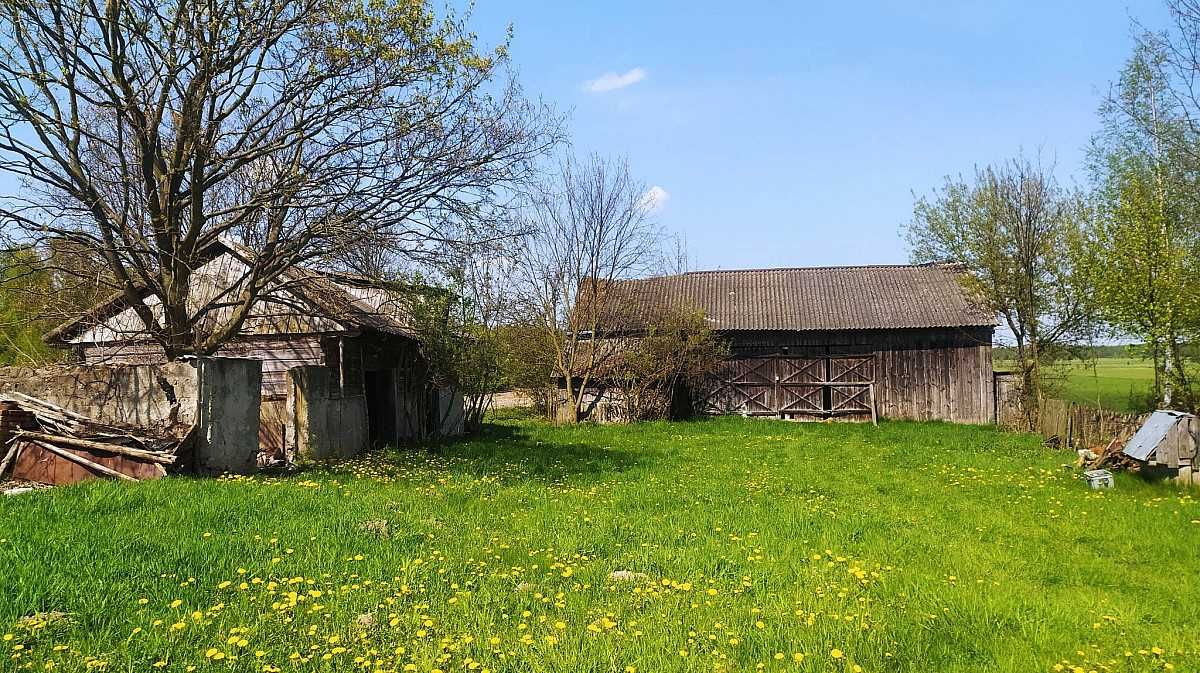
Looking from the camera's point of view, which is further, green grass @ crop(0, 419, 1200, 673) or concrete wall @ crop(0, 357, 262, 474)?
concrete wall @ crop(0, 357, 262, 474)

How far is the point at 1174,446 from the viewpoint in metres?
12.2

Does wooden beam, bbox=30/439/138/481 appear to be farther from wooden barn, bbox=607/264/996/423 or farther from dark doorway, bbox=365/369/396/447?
wooden barn, bbox=607/264/996/423

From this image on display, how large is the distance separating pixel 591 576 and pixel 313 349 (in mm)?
11765

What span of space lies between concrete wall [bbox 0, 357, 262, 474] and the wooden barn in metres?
17.5

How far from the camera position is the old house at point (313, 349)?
15.4 meters

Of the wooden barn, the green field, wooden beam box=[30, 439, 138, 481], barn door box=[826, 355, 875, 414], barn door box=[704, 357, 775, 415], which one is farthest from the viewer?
barn door box=[704, 357, 775, 415]

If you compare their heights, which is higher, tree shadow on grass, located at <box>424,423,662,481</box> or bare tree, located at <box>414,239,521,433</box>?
bare tree, located at <box>414,239,521,433</box>

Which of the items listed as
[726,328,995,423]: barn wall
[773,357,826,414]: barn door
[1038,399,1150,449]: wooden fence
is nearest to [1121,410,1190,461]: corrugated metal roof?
[1038,399,1150,449]: wooden fence

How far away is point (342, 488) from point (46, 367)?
20.2 feet

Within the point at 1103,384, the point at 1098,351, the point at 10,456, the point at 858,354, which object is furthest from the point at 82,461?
the point at 1103,384

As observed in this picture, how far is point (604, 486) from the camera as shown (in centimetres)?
1289

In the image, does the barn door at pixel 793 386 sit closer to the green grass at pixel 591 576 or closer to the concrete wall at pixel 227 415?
the green grass at pixel 591 576

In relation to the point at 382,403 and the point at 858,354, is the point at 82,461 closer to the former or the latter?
the point at 382,403

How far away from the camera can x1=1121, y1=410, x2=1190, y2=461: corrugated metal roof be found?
40.0 ft
